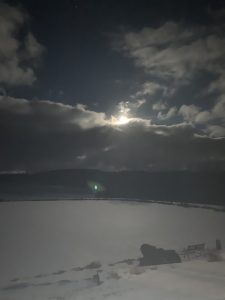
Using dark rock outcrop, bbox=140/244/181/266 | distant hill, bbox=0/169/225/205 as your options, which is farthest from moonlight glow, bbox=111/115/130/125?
dark rock outcrop, bbox=140/244/181/266

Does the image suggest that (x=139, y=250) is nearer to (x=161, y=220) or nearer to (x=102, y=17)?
(x=161, y=220)

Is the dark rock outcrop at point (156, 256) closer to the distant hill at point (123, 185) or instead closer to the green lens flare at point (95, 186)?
the distant hill at point (123, 185)

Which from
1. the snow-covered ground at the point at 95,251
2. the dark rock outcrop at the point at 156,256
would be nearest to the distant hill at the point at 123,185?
the snow-covered ground at the point at 95,251

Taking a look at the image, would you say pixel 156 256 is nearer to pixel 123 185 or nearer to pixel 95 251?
pixel 95 251

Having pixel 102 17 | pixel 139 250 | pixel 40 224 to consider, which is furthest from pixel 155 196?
pixel 102 17

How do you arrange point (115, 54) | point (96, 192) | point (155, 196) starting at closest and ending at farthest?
point (115, 54), point (96, 192), point (155, 196)

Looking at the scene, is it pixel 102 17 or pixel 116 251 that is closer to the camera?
pixel 102 17

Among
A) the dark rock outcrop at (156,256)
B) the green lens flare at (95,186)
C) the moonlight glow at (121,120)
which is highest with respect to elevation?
the moonlight glow at (121,120)
